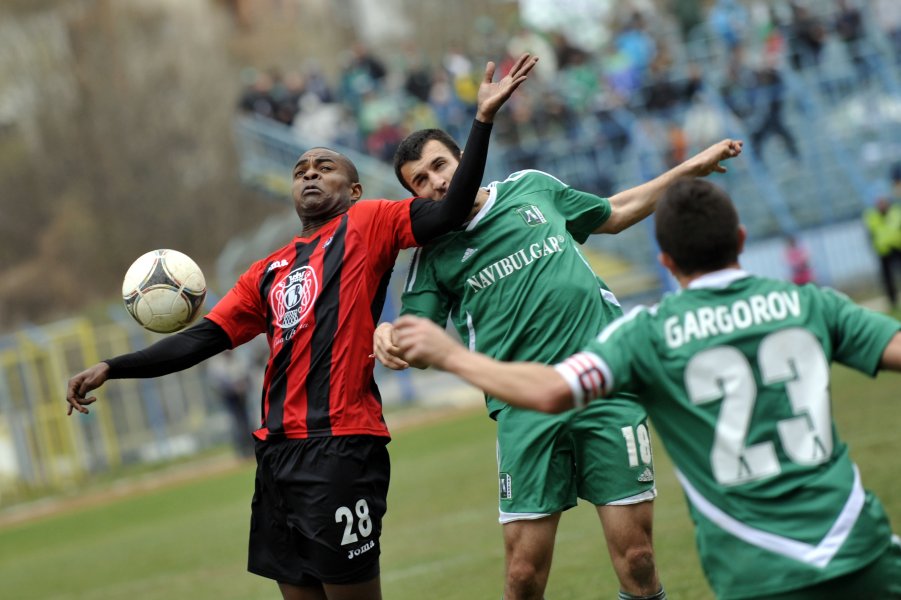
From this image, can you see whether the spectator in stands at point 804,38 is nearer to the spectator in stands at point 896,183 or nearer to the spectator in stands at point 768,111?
the spectator in stands at point 768,111

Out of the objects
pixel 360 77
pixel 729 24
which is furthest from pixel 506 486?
pixel 729 24

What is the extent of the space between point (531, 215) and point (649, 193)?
0.60 metres

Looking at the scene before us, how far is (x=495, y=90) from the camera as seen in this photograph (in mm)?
4855

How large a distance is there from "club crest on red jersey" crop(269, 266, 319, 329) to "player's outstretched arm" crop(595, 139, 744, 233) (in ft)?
4.62

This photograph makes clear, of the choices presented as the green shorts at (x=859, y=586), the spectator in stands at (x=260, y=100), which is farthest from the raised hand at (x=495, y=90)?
the spectator in stands at (x=260, y=100)

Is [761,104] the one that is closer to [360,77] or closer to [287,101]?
[360,77]

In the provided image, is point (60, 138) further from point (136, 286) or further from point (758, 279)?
point (758, 279)

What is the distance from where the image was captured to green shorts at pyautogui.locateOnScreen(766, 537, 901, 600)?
3455 mm

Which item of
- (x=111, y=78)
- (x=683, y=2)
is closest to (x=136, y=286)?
(x=683, y=2)

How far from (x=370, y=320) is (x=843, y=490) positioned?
2.28m

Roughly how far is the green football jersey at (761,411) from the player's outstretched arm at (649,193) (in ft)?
6.00

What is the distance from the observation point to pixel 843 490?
11.5ft

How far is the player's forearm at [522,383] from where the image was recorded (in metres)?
3.57

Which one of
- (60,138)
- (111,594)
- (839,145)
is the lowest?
(111,594)
